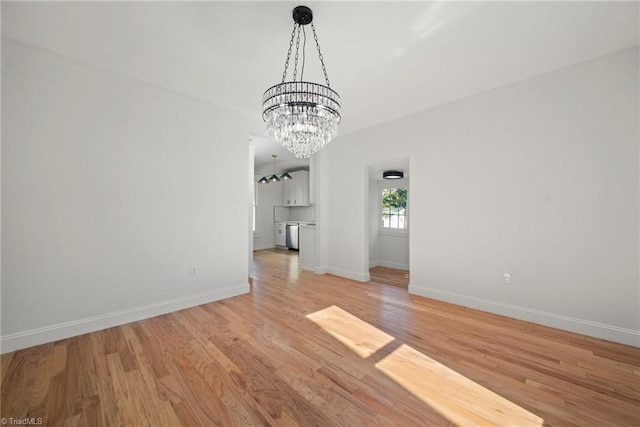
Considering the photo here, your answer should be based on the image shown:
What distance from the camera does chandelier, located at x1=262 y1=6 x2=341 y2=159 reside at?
1.88m

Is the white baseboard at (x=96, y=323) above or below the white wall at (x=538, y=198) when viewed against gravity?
below

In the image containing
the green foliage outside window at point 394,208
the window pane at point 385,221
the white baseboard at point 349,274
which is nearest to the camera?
the white baseboard at point 349,274

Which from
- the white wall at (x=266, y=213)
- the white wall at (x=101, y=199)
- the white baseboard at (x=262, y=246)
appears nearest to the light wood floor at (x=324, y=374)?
the white wall at (x=101, y=199)

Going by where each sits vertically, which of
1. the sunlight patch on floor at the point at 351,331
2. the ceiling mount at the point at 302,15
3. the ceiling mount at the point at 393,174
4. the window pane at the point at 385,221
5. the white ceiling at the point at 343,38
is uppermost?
the white ceiling at the point at 343,38

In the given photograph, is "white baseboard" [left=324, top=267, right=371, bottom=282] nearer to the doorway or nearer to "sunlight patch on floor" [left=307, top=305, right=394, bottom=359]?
the doorway

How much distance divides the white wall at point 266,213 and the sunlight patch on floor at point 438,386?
20.0 ft

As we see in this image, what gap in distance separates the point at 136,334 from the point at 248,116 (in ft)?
10.2

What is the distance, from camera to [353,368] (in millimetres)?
1908

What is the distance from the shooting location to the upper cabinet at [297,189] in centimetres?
779

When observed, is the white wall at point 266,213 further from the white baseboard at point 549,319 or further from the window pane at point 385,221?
the white baseboard at point 549,319

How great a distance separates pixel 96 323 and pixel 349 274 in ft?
11.7

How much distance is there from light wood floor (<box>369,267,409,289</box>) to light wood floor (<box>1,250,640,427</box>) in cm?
141

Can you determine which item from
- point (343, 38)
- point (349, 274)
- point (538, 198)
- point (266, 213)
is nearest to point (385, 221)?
point (349, 274)

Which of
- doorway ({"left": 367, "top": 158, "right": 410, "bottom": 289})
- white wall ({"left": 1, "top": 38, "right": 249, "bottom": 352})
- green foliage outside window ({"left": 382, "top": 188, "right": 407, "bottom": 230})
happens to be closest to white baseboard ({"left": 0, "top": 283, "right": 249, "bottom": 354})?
white wall ({"left": 1, "top": 38, "right": 249, "bottom": 352})
